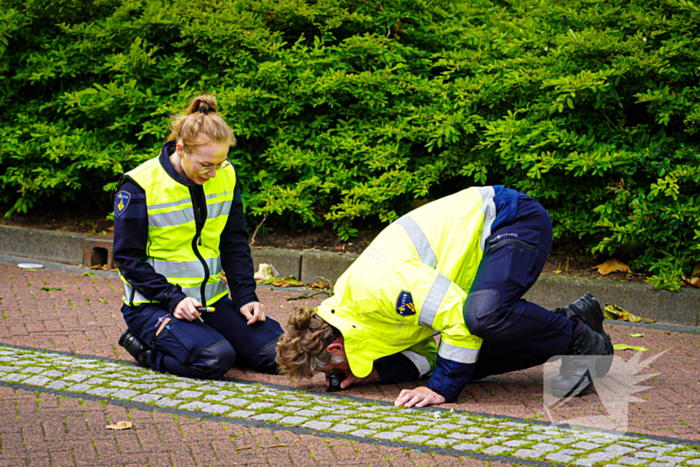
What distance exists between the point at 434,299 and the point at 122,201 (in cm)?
180

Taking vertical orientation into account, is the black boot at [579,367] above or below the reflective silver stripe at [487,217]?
below

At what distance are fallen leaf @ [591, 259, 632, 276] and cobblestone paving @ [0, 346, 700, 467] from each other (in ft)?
9.88

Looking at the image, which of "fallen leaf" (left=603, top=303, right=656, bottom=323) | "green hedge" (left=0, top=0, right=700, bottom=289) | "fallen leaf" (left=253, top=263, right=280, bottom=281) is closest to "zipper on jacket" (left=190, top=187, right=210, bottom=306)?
"fallen leaf" (left=253, top=263, right=280, bottom=281)

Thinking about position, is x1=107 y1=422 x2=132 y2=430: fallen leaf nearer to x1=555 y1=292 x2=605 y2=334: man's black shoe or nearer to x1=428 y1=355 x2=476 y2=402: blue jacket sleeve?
x1=428 y1=355 x2=476 y2=402: blue jacket sleeve

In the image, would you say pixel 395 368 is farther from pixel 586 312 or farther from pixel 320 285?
pixel 320 285

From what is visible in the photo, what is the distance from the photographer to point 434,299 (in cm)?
311

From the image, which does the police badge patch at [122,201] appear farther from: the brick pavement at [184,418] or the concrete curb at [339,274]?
the concrete curb at [339,274]

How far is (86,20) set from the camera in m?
7.83

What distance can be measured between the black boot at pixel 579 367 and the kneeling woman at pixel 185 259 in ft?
5.15

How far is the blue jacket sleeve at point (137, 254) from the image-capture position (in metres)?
3.72

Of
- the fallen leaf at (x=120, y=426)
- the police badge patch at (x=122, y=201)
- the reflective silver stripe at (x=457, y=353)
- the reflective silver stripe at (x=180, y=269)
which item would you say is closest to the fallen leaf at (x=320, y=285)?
the reflective silver stripe at (x=180, y=269)

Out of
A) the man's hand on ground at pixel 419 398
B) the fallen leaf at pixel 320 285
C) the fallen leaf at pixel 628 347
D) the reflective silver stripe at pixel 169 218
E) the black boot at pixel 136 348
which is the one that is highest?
the reflective silver stripe at pixel 169 218
